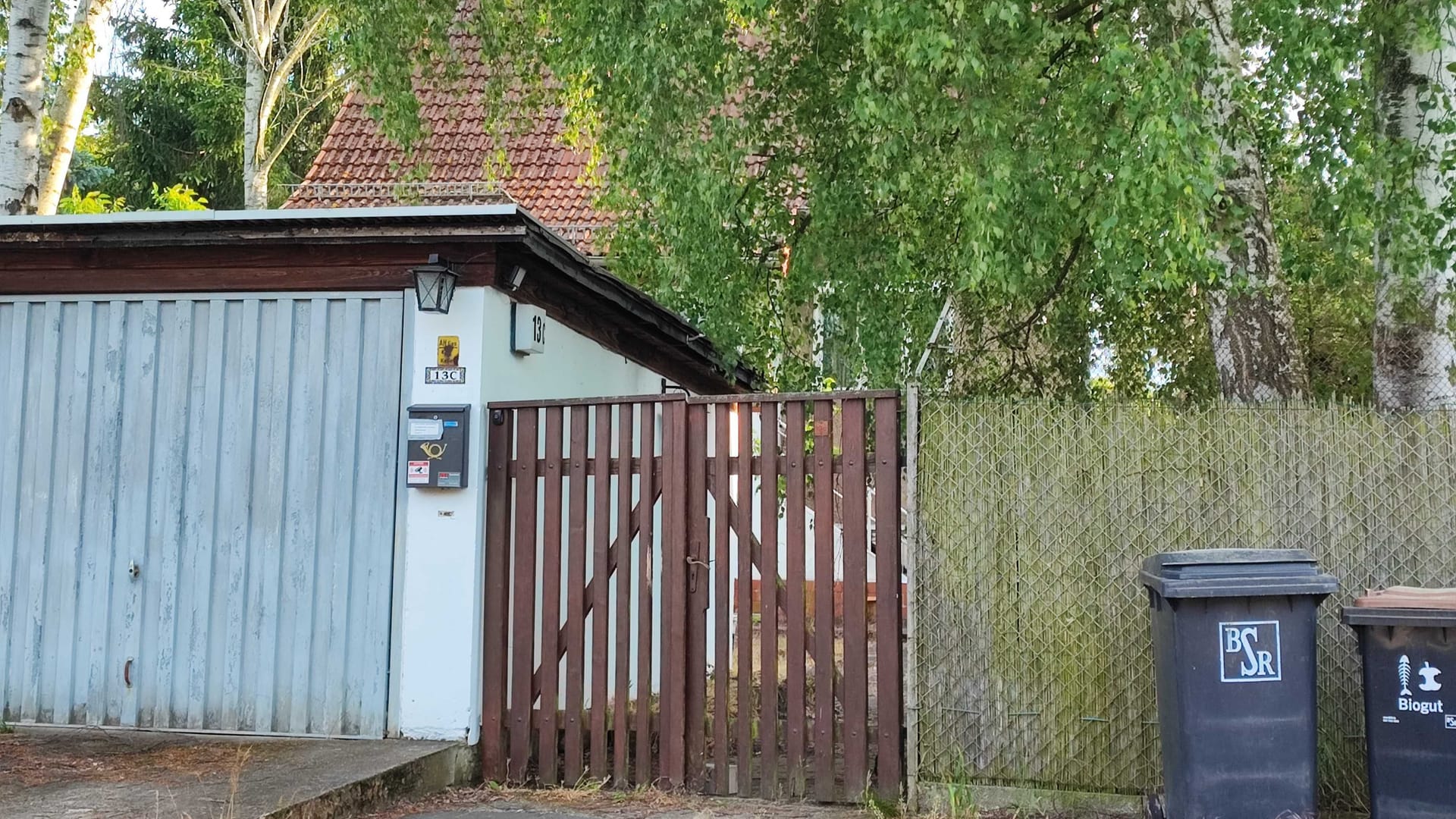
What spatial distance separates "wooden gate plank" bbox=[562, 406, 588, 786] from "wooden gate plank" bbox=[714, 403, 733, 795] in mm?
731

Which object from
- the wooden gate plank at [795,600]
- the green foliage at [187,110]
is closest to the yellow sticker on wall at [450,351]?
the wooden gate plank at [795,600]

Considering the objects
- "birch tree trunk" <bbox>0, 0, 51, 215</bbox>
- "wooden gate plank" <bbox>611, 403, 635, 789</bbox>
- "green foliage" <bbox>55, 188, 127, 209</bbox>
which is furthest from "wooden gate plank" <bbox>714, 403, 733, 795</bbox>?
"green foliage" <bbox>55, 188, 127, 209</bbox>

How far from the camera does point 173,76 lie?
22.4 metres

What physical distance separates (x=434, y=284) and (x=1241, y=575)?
417cm

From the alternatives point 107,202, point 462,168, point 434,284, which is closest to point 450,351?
point 434,284

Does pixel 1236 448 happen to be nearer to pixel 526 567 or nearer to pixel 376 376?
pixel 526 567

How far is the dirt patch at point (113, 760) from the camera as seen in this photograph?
5.45 meters

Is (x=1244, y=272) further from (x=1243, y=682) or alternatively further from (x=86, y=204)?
(x=86, y=204)

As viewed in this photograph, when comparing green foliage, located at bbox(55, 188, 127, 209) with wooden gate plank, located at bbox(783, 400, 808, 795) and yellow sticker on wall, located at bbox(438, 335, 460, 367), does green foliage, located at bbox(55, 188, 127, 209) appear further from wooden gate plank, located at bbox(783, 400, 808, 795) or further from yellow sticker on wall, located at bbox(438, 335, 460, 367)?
wooden gate plank, located at bbox(783, 400, 808, 795)

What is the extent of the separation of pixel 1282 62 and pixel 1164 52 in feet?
1.85

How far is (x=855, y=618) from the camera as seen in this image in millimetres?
5773

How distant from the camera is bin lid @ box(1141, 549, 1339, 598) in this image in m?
4.78

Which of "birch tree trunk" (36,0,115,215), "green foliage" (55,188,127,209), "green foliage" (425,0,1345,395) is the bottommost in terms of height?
"green foliage" (425,0,1345,395)

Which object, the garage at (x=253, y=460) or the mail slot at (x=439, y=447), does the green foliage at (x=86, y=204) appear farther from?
the mail slot at (x=439, y=447)
